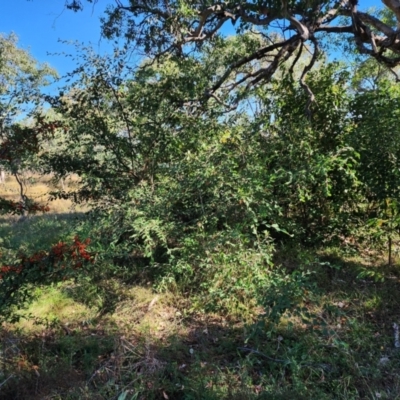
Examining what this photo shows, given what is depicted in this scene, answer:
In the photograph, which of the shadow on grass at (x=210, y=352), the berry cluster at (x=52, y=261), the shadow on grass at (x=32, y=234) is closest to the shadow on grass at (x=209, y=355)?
the shadow on grass at (x=210, y=352)

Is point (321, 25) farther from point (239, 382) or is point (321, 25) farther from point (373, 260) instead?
point (239, 382)

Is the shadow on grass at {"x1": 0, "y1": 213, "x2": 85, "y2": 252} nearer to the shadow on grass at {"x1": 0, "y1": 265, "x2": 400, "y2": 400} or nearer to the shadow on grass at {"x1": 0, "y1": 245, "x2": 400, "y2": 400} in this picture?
the shadow on grass at {"x1": 0, "y1": 245, "x2": 400, "y2": 400}

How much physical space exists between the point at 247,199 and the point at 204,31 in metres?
3.50

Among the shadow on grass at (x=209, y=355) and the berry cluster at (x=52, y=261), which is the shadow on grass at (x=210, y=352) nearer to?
the shadow on grass at (x=209, y=355)

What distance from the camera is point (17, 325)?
3.98 metres

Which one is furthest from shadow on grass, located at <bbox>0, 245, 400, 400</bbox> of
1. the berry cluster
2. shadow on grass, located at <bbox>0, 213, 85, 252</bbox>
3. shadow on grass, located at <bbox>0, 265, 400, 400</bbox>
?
shadow on grass, located at <bbox>0, 213, 85, 252</bbox>

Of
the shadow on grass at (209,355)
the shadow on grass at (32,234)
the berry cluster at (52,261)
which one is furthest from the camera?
the shadow on grass at (32,234)

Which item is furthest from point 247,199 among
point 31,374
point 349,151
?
point 31,374

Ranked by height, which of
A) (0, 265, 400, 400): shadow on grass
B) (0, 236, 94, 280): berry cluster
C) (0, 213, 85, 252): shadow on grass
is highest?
(0, 213, 85, 252): shadow on grass

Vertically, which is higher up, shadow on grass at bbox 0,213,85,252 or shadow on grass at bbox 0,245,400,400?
shadow on grass at bbox 0,213,85,252

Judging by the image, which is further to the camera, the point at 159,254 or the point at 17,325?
the point at 159,254

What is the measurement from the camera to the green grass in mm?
2617

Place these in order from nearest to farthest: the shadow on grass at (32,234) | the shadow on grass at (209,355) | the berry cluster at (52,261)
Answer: the shadow on grass at (209,355), the berry cluster at (52,261), the shadow on grass at (32,234)

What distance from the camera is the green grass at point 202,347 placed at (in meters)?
2.62
